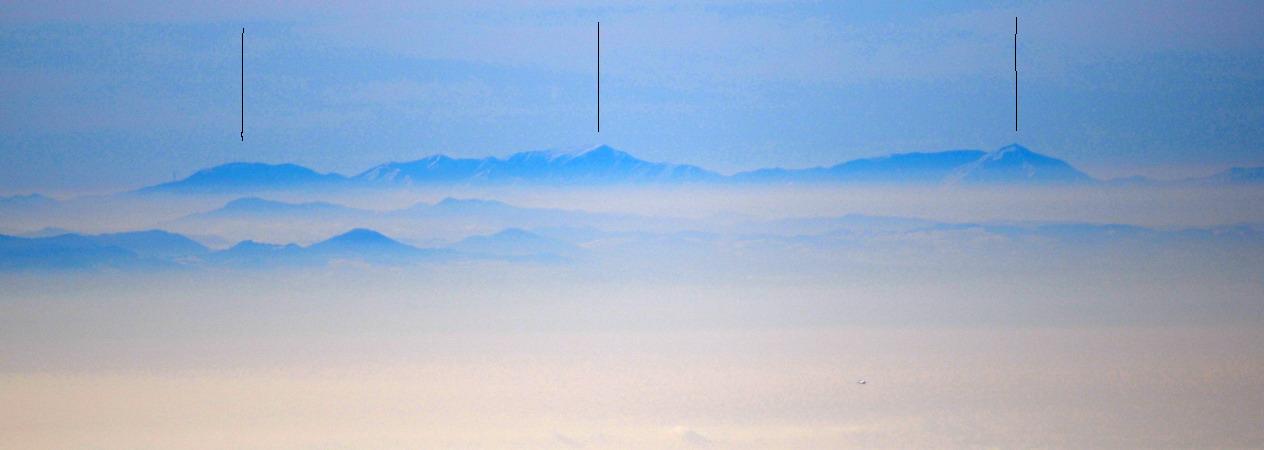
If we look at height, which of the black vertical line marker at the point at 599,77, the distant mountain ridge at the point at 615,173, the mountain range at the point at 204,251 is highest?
the black vertical line marker at the point at 599,77

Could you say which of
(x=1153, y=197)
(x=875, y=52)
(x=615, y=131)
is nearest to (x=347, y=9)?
(x=615, y=131)

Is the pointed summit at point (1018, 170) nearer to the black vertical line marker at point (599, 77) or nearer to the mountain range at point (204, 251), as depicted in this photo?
the black vertical line marker at point (599, 77)

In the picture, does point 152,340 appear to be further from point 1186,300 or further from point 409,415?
point 1186,300

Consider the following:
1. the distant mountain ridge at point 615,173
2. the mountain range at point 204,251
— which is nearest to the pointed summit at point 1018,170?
the distant mountain ridge at point 615,173

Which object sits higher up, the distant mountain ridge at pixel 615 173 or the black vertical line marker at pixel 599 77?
the black vertical line marker at pixel 599 77

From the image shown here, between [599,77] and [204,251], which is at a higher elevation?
[599,77]

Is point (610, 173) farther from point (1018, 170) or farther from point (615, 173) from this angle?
point (1018, 170)

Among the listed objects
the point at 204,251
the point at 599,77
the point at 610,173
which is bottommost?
the point at 204,251

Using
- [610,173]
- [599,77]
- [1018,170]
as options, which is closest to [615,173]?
[610,173]
